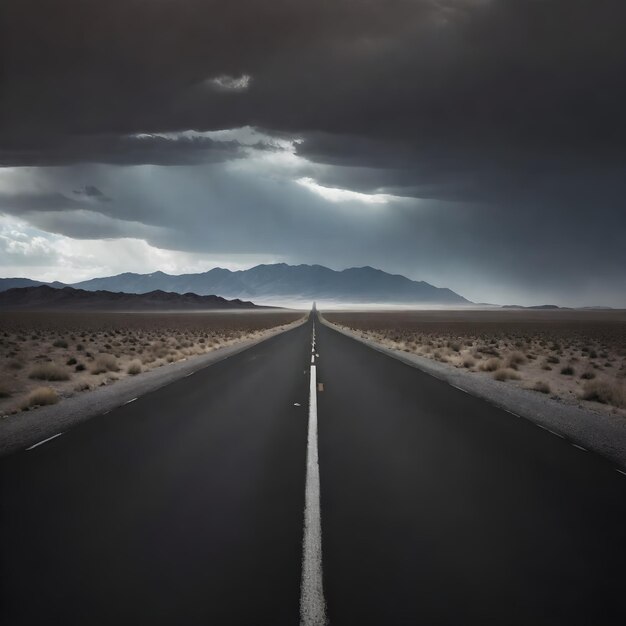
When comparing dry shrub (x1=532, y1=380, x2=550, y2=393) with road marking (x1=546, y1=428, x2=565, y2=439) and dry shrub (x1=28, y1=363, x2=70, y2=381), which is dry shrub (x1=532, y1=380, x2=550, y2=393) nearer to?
road marking (x1=546, y1=428, x2=565, y2=439)

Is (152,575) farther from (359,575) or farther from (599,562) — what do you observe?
(599,562)

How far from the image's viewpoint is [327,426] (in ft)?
29.9

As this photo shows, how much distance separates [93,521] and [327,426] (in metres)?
4.98

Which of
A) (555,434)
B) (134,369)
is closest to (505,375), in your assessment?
(555,434)

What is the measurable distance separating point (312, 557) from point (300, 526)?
631 mm

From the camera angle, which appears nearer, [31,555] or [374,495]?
[31,555]

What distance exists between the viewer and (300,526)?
4.56 metres

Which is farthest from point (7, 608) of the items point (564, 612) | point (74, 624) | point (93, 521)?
point (564, 612)

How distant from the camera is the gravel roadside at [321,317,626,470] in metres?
8.14

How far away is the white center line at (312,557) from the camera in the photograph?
10.5 feet

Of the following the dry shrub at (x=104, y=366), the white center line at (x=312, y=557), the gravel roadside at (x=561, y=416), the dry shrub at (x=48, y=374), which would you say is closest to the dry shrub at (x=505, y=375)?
the gravel roadside at (x=561, y=416)

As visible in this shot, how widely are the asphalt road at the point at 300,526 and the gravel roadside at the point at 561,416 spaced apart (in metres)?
0.57

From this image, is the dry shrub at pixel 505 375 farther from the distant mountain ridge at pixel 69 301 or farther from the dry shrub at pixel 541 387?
the distant mountain ridge at pixel 69 301

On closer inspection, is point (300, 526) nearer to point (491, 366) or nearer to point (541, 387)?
point (541, 387)
